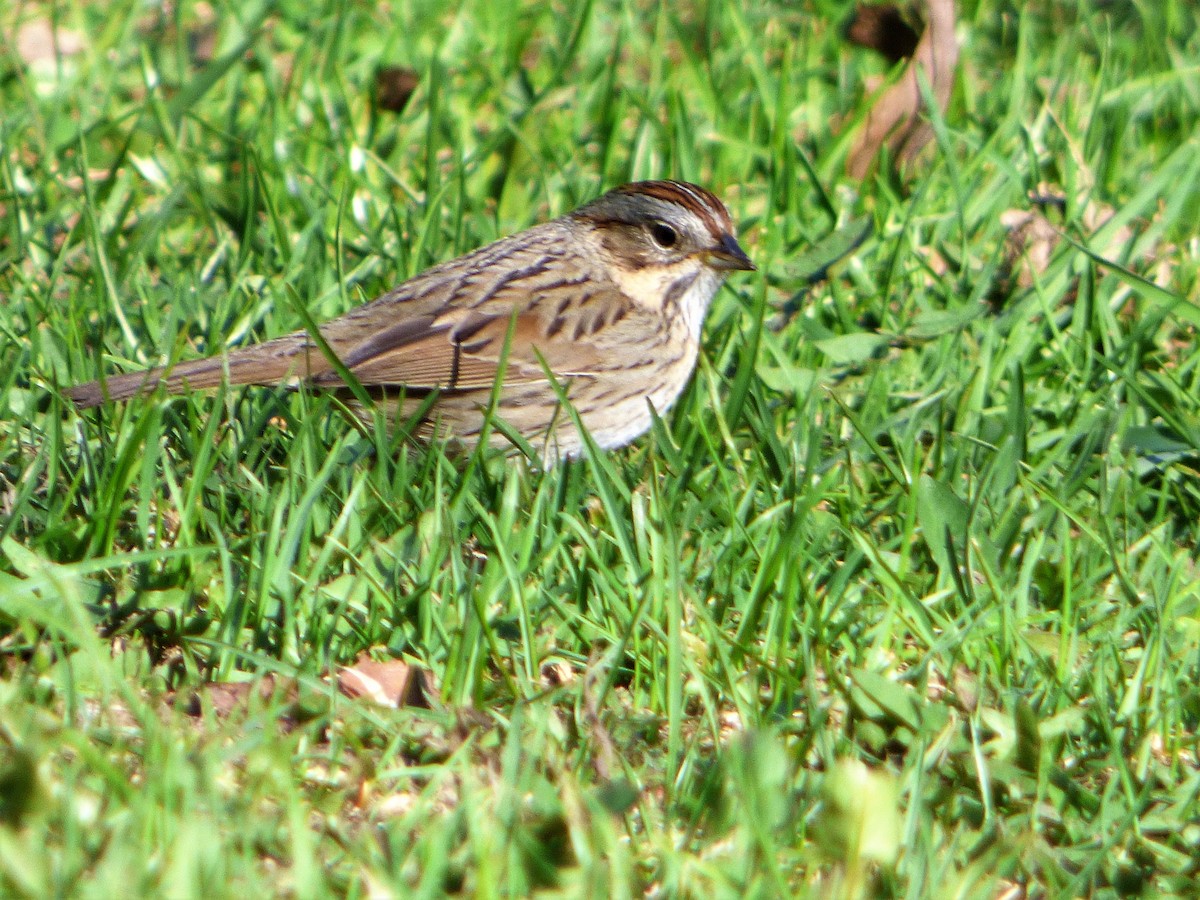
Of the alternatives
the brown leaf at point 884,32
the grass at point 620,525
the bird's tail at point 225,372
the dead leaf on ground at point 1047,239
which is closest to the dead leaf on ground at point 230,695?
the grass at point 620,525

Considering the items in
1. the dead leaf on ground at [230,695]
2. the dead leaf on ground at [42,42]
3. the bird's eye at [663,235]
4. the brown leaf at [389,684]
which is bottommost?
the brown leaf at [389,684]

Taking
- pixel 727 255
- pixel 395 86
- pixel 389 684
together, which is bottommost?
pixel 389 684

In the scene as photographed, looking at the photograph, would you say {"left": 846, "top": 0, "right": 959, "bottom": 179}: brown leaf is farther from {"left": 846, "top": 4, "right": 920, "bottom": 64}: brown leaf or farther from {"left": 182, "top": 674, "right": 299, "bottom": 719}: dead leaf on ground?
{"left": 182, "top": 674, "right": 299, "bottom": 719}: dead leaf on ground

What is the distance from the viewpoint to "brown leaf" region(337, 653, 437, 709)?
332 cm

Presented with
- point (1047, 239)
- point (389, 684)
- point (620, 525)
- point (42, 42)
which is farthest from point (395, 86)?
point (389, 684)

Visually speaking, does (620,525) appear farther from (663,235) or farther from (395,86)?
(395,86)

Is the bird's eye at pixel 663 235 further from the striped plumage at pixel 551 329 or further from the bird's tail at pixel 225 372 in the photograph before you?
the bird's tail at pixel 225 372

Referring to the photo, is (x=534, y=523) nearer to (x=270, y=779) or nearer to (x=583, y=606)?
(x=583, y=606)

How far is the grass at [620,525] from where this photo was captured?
2803 mm

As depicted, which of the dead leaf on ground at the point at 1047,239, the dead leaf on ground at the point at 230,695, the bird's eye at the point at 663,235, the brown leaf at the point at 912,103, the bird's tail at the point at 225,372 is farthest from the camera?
the brown leaf at the point at 912,103

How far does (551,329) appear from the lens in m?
4.91

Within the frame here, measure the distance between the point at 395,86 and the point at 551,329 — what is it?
2235 millimetres

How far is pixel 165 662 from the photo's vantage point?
342 centimetres

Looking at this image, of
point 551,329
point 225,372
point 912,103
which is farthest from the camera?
point 912,103
